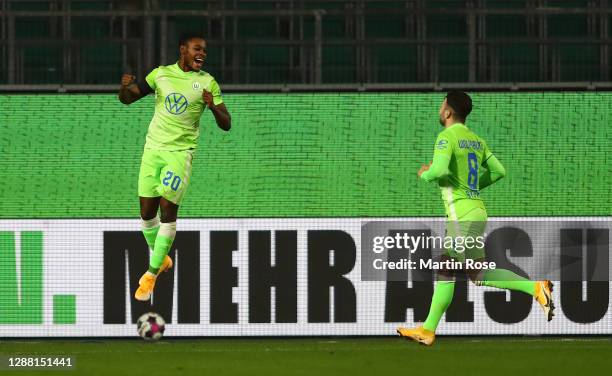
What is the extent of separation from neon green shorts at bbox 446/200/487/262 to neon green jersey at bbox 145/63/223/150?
189cm

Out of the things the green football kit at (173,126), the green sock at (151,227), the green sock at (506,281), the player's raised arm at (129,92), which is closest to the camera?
the player's raised arm at (129,92)

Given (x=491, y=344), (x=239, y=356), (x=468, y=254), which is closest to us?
(x=468, y=254)

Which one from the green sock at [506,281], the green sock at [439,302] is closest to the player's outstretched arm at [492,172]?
the green sock at [506,281]

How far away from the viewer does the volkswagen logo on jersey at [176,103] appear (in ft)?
27.1

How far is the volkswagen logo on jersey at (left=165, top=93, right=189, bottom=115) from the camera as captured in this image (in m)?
8.27

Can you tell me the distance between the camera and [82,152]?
11336 mm

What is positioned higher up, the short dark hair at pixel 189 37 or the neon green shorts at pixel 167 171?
the short dark hair at pixel 189 37

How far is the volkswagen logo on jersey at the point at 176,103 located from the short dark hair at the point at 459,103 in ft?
6.15

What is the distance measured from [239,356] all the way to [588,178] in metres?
3.99

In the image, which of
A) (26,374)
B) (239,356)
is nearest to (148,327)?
(239,356)

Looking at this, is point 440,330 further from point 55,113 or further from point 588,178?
point 55,113

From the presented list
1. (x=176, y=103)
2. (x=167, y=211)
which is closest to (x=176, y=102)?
(x=176, y=103)

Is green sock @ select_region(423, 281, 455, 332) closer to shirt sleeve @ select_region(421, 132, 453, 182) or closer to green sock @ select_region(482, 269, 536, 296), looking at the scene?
green sock @ select_region(482, 269, 536, 296)

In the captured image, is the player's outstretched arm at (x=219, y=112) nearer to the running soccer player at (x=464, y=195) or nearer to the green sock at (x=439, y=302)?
the running soccer player at (x=464, y=195)
